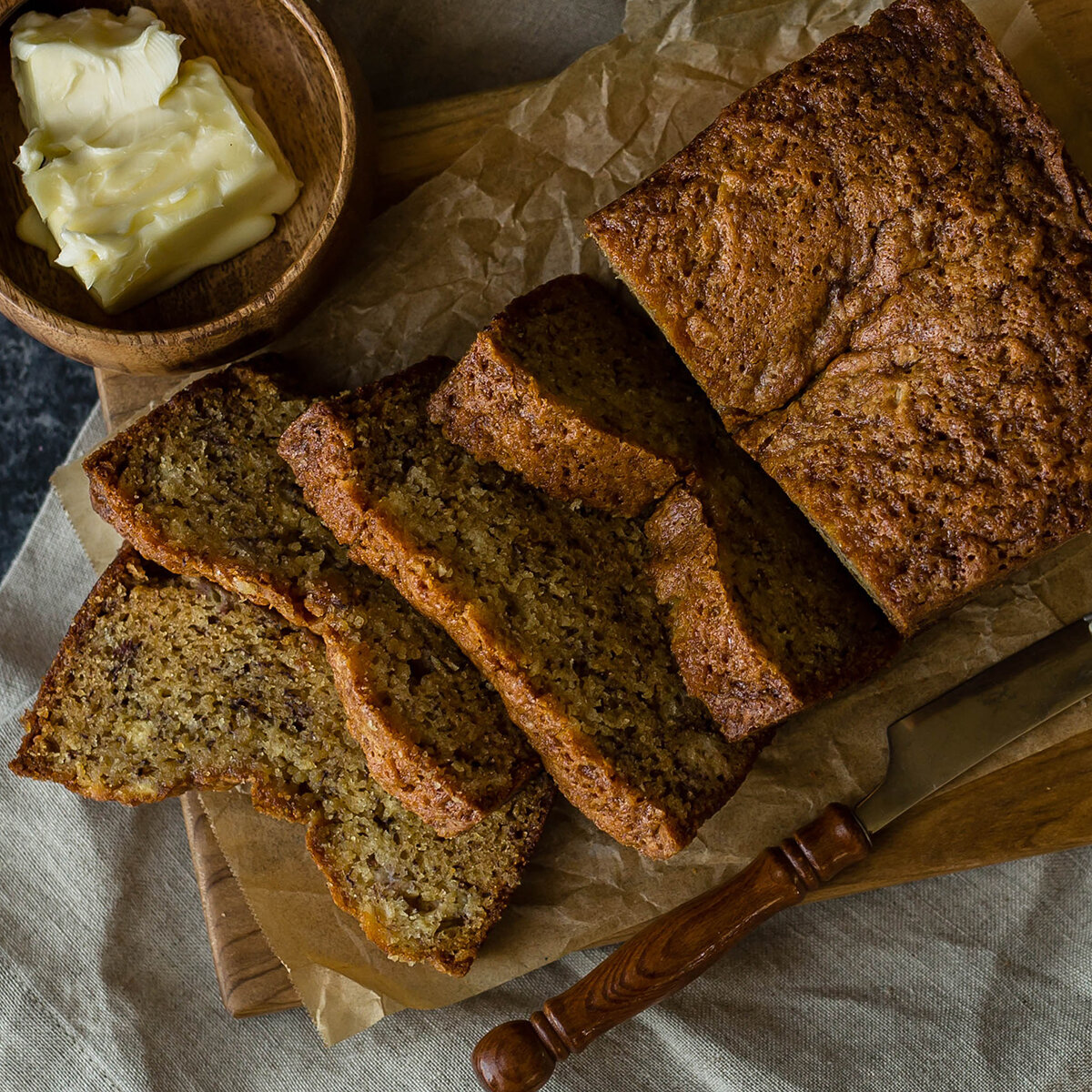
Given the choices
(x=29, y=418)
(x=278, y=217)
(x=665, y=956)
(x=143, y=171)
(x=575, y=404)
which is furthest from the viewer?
(x=29, y=418)

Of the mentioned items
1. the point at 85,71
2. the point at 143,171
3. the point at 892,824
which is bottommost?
the point at 892,824

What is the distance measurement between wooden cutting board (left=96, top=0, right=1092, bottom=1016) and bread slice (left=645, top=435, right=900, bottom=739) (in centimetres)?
70

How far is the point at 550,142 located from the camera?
3578mm

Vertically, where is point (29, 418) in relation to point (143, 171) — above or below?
below

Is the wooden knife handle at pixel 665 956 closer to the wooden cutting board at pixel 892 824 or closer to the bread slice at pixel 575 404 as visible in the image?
the wooden cutting board at pixel 892 824

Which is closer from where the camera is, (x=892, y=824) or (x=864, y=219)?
(x=864, y=219)

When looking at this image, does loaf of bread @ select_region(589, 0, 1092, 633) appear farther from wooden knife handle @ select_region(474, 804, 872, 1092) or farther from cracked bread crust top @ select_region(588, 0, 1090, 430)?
wooden knife handle @ select_region(474, 804, 872, 1092)

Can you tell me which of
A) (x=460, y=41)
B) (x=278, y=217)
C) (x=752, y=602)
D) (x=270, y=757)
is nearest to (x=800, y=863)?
(x=752, y=602)

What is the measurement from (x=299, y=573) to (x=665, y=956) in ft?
5.34

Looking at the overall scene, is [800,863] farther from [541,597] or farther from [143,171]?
[143,171]

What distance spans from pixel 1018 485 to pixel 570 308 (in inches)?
55.5

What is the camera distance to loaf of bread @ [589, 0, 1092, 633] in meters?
2.78

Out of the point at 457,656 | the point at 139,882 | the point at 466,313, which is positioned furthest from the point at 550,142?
the point at 139,882

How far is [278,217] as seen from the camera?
3.49m
